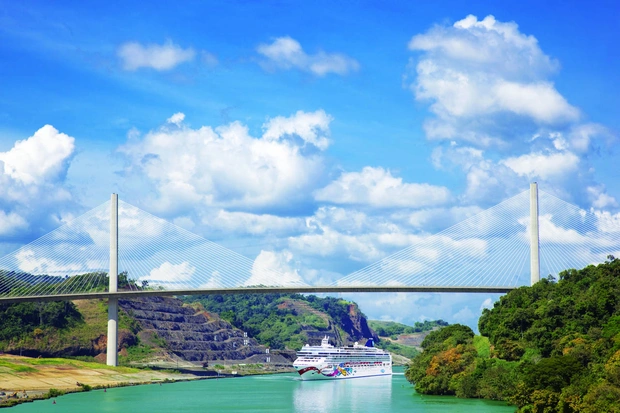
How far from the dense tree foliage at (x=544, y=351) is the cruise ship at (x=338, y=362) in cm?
2062

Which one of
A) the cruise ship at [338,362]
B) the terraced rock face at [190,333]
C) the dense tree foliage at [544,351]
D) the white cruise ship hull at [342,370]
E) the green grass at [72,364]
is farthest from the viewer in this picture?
the terraced rock face at [190,333]

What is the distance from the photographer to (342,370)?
84.8m

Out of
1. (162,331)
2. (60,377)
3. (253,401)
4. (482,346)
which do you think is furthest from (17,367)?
(162,331)

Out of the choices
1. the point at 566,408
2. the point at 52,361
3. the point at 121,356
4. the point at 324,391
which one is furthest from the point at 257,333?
the point at 566,408

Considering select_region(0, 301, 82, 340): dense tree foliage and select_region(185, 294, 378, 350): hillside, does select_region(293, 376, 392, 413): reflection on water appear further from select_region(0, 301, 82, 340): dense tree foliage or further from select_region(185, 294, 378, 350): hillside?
select_region(185, 294, 378, 350): hillside

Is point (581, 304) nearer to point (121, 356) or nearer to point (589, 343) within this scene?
point (589, 343)

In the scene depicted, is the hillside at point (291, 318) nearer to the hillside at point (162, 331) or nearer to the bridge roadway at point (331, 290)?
the hillside at point (162, 331)

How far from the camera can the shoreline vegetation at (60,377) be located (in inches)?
2132

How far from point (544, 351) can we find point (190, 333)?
213 feet

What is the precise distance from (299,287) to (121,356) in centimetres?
2945

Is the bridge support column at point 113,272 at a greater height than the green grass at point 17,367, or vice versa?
the bridge support column at point 113,272

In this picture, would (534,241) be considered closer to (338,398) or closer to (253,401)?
(338,398)

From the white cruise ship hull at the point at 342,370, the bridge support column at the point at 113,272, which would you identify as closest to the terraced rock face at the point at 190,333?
the white cruise ship hull at the point at 342,370

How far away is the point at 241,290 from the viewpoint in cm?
6378
